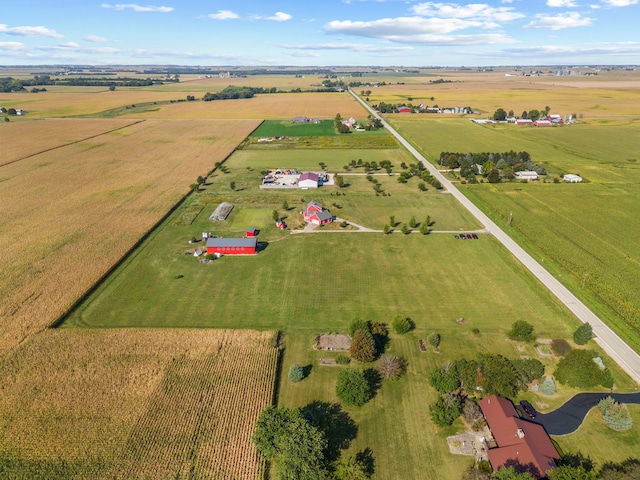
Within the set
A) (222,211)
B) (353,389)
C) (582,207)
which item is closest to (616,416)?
(353,389)

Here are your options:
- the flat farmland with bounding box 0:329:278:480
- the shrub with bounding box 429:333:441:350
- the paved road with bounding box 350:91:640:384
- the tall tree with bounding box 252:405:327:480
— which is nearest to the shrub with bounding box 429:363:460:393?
the shrub with bounding box 429:333:441:350

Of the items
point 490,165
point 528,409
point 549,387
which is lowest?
point 528,409

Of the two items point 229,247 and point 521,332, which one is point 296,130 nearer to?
point 229,247

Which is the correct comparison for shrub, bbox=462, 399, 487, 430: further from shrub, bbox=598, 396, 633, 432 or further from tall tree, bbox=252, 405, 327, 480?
tall tree, bbox=252, 405, 327, 480

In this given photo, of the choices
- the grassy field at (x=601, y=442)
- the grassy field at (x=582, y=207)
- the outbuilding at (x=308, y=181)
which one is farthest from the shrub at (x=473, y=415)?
the outbuilding at (x=308, y=181)

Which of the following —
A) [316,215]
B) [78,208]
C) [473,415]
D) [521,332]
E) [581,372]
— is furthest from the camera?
[78,208]

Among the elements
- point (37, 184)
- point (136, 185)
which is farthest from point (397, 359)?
point (37, 184)

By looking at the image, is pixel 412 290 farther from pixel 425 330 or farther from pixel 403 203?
pixel 403 203
